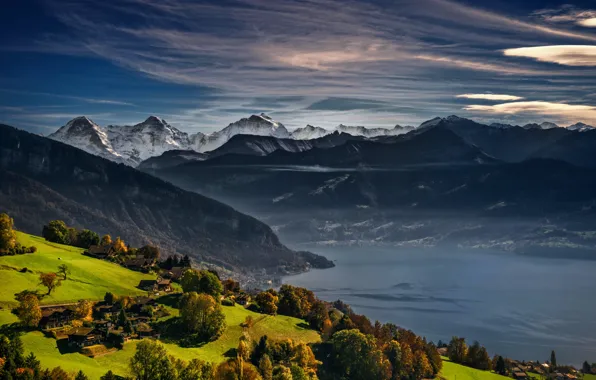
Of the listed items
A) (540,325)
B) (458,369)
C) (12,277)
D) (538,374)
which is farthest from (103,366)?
(540,325)

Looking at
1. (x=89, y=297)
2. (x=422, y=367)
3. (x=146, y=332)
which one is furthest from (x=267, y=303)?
(x=146, y=332)

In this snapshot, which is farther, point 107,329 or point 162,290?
point 162,290

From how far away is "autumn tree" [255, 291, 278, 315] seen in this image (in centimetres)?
8219

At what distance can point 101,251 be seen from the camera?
93.3 metres

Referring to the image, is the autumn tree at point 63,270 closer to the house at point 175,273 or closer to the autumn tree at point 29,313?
the house at point 175,273

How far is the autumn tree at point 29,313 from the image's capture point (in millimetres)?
54656

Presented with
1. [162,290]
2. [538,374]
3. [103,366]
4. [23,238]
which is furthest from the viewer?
[538,374]

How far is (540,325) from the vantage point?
18000 cm

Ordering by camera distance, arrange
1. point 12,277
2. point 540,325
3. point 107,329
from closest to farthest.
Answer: point 107,329 < point 12,277 < point 540,325

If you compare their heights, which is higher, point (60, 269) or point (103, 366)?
point (60, 269)

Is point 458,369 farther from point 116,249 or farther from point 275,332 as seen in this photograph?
point 116,249

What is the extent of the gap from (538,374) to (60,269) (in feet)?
259

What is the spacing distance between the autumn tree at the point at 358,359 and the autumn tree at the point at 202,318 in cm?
1425

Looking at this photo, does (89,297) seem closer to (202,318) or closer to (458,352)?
(202,318)
